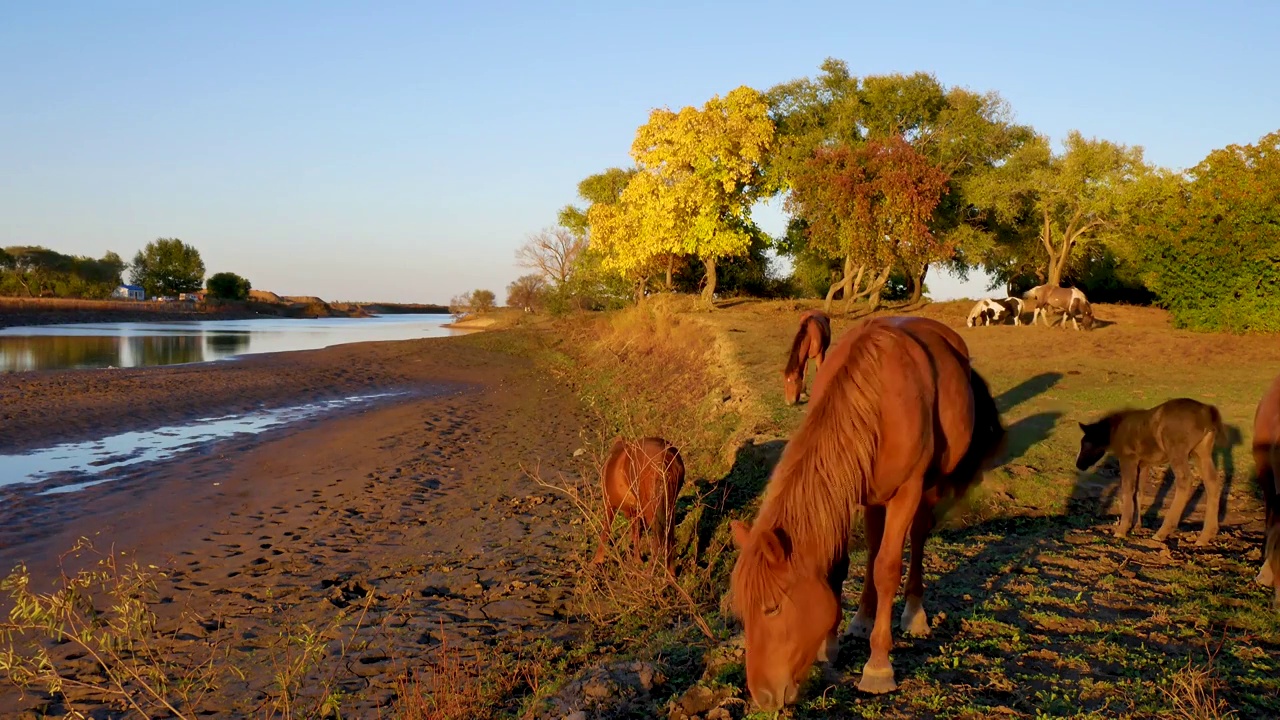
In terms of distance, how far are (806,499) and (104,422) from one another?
16.2 meters

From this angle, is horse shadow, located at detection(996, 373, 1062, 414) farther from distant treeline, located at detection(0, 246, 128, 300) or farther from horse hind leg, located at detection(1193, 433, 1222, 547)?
distant treeline, located at detection(0, 246, 128, 300)

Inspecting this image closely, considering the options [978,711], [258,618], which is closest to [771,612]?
[978,711]

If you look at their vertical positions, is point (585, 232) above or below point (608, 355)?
above

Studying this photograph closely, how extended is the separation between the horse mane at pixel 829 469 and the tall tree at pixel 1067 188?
27.5 metres

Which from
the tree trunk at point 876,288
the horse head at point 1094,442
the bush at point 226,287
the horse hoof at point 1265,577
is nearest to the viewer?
the horse hoof at point 1265,577

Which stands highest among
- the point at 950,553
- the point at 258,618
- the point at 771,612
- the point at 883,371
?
the point at 883,371

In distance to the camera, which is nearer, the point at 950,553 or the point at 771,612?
the point at 771,612

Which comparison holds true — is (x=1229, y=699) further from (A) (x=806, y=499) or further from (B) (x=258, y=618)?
(B) (x=258, y=618)

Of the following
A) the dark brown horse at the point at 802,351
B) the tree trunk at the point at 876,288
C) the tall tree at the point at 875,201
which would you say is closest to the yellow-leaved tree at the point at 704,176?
the tall tree at the point at 875,201

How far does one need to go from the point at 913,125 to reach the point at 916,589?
31.3 meters

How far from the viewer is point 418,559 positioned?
23.8ft

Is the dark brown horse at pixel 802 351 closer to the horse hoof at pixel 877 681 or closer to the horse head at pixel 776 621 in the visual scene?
the horse hoof at pixel 877 681

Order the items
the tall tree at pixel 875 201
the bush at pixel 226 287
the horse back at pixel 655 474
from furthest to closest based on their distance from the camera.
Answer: the bush at pixel 226 287 → the tall tree at pixel 875 201 → the horse back at pixel 655 474

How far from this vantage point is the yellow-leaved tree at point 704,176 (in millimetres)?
29828
